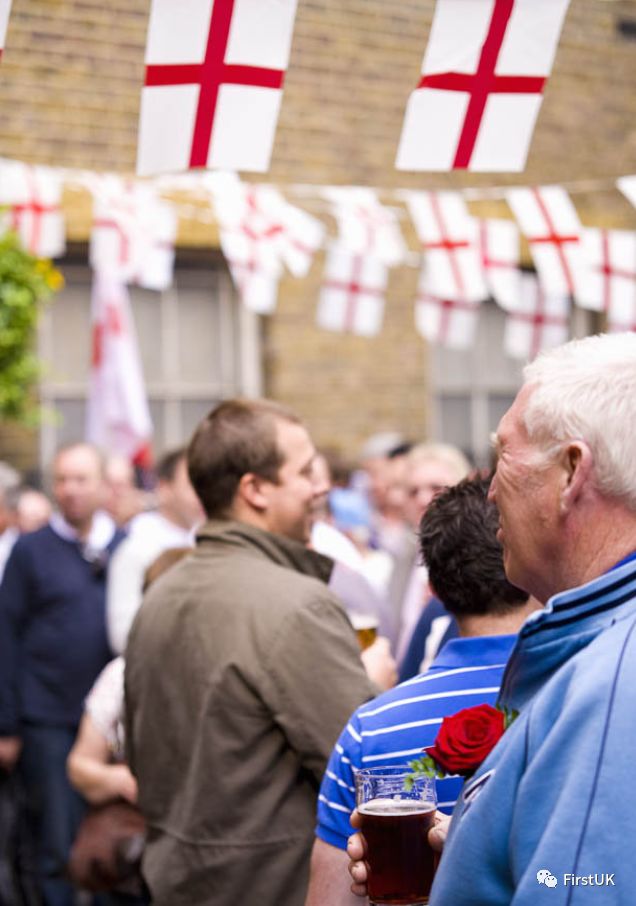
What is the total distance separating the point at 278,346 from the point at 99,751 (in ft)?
A: 21.1

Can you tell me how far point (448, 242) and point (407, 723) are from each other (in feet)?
17.8

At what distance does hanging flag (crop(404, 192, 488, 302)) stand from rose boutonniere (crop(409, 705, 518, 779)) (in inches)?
227

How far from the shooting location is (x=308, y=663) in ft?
9.54

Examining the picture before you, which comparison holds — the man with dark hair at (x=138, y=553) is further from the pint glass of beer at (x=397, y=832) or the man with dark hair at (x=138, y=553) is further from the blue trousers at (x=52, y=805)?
the pint glass of beer at (x=397, y=832)

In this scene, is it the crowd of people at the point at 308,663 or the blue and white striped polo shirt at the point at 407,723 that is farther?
the blue and white striped polo shirt at the point at 407,723

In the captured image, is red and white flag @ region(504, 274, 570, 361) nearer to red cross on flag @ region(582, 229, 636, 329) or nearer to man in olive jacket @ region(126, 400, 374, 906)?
red cross on flag @ region(582, 229, 636, 329)

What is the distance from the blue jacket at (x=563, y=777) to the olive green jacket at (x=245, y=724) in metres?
1.26

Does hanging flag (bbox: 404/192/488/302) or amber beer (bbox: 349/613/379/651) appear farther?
hanging flag (bbox: 404/192/488/302)

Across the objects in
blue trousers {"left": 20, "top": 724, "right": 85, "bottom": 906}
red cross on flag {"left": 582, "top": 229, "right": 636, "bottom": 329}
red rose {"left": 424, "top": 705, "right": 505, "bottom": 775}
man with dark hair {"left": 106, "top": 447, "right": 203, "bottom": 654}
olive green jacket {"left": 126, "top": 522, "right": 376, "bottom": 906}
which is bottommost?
blue trousers {"left": 20, "top": 724, "right": 85, "bottom": 906}

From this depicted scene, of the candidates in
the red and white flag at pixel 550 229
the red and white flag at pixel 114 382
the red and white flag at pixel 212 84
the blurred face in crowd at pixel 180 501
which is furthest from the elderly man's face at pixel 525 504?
the red and white flag at pixel 114 382

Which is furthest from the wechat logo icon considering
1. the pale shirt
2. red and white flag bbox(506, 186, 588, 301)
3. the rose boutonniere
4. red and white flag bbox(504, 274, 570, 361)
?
red and white flag bbox(504, 274, 570, 361)

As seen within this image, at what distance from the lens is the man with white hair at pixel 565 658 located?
1.44 m

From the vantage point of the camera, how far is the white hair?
165cm

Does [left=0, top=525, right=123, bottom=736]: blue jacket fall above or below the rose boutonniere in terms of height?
below
